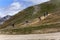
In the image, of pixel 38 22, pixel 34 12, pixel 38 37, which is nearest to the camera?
pixel 38 37

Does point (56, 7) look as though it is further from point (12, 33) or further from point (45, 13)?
point (12, 33)

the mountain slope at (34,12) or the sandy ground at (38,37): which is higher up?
the mountain slope at (34,12)

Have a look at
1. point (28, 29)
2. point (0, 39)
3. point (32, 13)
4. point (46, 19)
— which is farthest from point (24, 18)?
point (0, 39)

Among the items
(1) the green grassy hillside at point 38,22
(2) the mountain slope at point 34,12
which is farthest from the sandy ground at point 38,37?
(2) the mountain slope at point 34,12

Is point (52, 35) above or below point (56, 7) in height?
below

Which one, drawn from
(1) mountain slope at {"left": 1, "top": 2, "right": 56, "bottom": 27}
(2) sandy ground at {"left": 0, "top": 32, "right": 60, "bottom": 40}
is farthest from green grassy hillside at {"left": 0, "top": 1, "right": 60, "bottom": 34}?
(2) sandy ground at {"left": 0, "top": 32, "right": 60, "bottom": 40}

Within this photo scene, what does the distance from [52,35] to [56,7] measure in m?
24.8

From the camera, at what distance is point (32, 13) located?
72.6m

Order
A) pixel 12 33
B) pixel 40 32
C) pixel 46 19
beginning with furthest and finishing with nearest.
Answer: pixel 46 19
pixel 12 33
pixel 40 32

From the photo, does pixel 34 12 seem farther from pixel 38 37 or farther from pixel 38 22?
pixel 38 37

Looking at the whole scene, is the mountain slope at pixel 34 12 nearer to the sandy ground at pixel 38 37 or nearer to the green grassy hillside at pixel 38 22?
the green grassy hillside at pixel 38 22

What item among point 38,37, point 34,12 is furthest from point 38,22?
point 38,37

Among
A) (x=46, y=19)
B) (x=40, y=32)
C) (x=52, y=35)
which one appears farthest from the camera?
(x=46, y=19)

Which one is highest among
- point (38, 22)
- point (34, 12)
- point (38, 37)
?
point (34, 12)
